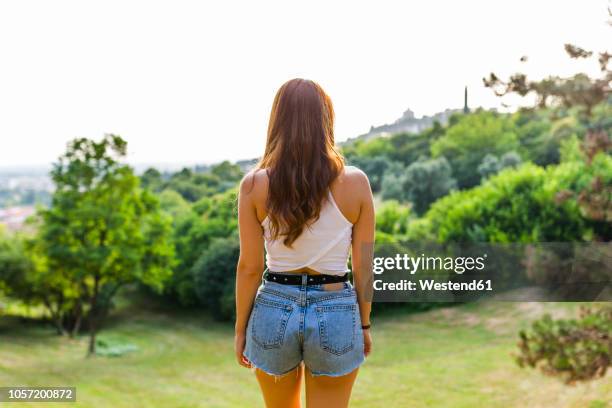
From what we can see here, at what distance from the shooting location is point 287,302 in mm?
1901

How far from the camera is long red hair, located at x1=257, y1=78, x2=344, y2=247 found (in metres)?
1.87

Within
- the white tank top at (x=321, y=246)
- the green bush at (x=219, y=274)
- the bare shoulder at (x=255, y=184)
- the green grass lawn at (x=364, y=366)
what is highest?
the bare shoulder at (x=255, y=184)

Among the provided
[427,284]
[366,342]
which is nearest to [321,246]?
[366,342]

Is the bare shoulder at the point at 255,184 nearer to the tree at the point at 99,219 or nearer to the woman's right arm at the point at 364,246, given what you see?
the woman's right arm at the point at 364,246

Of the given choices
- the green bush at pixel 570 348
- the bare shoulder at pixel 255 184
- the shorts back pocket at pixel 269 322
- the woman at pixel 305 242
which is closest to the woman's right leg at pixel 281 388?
the woman at pixel 305 242

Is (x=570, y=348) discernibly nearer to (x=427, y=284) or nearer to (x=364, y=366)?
(x=427, y=284)

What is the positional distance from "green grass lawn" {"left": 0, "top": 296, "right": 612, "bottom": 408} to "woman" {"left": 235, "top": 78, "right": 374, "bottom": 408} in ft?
29.9

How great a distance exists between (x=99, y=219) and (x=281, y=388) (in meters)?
15.6

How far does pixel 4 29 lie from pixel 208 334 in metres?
15.4

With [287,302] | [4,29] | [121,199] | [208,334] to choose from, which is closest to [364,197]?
[287,302]

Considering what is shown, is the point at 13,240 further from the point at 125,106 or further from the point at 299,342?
the point at 299,342

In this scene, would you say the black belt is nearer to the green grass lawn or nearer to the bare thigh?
the bare thigh

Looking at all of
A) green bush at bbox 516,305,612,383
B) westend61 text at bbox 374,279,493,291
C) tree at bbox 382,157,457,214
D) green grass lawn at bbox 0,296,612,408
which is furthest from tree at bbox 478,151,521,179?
green bush at bbox 516,305,612,383

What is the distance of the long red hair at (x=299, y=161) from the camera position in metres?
1.87
